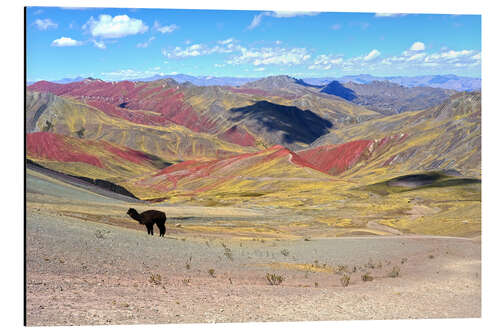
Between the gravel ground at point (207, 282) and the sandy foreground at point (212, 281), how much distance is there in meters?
0.03

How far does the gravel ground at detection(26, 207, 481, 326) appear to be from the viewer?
13000mm

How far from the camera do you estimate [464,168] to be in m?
83.1

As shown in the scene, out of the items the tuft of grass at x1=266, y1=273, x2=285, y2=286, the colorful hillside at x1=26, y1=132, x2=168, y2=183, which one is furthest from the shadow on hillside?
the colorful hillside at x1=26, y1=132, x2=168, y2=183

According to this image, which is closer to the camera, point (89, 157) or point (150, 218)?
point (150, 218)

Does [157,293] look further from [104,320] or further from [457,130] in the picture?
[457,130]

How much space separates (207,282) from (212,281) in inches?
10.2

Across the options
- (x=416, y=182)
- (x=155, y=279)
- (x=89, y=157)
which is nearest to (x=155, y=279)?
(x=155, y=279)

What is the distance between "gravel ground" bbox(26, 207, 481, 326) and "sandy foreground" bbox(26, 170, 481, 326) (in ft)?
0.11

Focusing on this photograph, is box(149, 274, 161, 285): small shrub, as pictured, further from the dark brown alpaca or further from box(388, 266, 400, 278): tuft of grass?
box(388, 266, 400, 278): tuft of grass

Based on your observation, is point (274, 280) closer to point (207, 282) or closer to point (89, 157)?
point (207, 282)

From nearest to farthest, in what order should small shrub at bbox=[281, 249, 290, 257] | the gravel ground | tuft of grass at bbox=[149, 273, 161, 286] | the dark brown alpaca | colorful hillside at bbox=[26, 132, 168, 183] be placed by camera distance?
the gravel ground
tuft of grass at bbox=[149, 273, 161, 286]
small shrub at bbox=[281, 249, 290, 257]
the dark brown alpaca
colorful hillside at bbox=[26, 132, 168, 183]

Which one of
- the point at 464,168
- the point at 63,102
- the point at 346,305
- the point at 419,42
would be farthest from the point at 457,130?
the point at 63,102

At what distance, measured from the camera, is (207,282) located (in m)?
15.4
